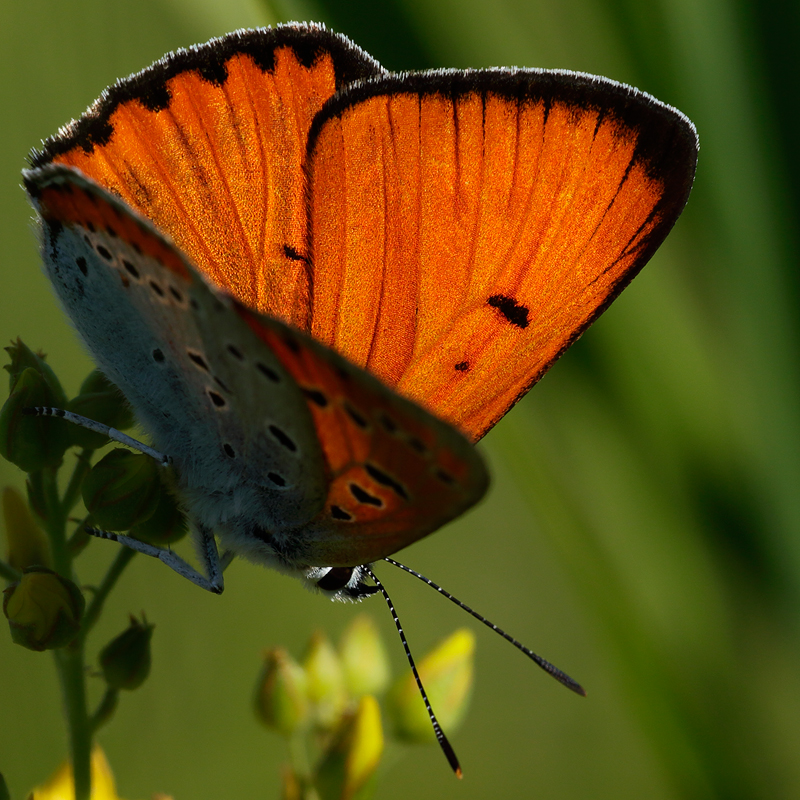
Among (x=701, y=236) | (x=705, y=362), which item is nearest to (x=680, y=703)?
(x=705, y=362)

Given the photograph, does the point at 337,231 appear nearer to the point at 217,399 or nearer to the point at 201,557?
the point at 217,399

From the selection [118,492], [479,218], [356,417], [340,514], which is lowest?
[118,492]

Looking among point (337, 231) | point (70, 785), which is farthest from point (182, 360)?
point (70, 785)

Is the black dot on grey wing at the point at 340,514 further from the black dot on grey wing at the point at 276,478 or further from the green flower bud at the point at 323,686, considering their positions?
the green flower bud at the point at 323,686

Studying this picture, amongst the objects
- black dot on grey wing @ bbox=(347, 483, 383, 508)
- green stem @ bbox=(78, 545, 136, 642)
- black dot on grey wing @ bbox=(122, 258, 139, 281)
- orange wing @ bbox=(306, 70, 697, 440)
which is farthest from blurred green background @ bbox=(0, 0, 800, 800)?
green stem @ bbox=(78, 545, 136, 642)

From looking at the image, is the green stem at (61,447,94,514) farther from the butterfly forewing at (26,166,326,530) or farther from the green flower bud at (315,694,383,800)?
the green flower bud at (315,694,383,800)

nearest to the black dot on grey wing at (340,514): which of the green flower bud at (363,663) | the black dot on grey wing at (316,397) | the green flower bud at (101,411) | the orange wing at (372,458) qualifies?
the orange wing at (372,458)
